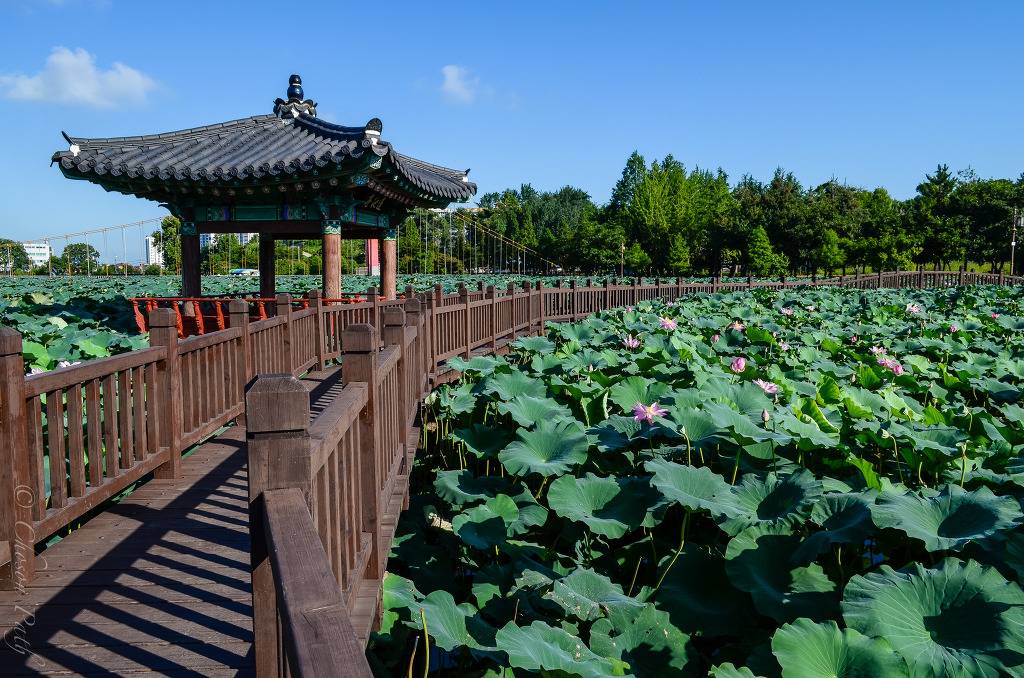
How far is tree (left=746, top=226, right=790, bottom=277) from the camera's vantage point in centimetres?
3909

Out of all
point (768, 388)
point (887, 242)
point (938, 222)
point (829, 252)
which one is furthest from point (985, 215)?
point (768, 388)

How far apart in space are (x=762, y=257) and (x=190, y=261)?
34.3 meters

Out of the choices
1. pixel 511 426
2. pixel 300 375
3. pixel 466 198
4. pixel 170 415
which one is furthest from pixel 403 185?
pixel 170 415

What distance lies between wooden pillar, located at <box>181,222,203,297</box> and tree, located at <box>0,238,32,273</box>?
26.0 meters

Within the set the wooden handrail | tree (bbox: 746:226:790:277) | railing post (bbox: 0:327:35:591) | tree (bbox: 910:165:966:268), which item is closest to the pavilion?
railing post (bbox: 0:327:35:591)

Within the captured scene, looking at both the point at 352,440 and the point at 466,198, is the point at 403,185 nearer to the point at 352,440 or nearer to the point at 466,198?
the point at 466,198

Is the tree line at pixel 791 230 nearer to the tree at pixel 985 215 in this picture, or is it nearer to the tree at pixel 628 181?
the tree at pixel 985 215

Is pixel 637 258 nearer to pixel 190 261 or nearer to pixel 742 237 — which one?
pixel 742 237

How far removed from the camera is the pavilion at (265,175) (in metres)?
8.68

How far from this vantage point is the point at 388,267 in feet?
37.9

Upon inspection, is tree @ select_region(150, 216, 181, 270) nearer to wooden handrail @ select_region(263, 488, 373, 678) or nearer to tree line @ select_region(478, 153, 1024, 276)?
tree line @ select_region(478, 153, 1024, 276)

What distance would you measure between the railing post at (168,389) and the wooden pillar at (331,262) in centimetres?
546

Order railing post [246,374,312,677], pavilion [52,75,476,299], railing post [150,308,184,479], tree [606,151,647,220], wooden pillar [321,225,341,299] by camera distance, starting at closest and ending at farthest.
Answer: railing post [246,374,312,677]
railing post [150,308,184,479]
pavilion [52,75,476,299]
wooden pillar [321,225,341,299]
tree [606,151,647,220]

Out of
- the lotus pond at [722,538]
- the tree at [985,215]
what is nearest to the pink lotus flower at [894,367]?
the lotus pond at [722,538]
